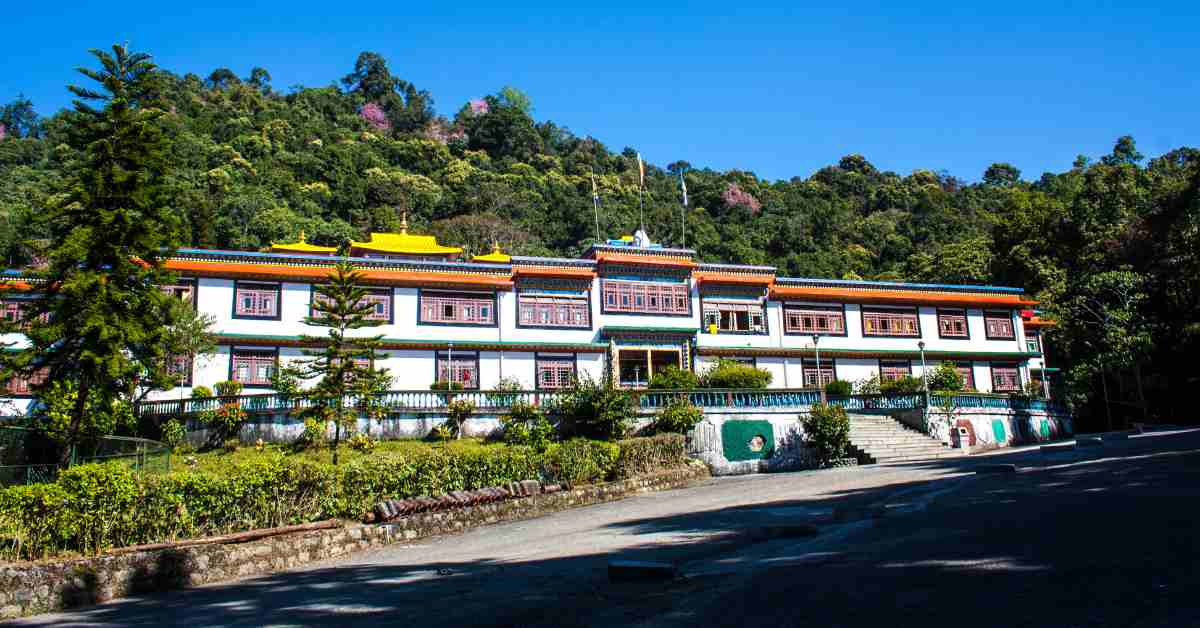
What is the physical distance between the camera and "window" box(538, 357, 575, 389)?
116 feet

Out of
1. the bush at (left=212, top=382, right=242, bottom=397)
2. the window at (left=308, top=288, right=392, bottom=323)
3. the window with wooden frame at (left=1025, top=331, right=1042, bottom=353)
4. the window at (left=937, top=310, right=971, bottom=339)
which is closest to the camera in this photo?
the bush at (left=212, top=382, right=242, bottom=397)

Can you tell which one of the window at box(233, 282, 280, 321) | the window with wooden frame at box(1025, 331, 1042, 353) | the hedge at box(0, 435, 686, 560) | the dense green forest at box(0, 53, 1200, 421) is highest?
the dense green forest at box(0, 53, 1200, 421)

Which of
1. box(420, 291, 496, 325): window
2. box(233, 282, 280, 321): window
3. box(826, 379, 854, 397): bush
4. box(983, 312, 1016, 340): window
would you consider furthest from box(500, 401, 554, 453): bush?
box(983, 312, 1016, 340): window

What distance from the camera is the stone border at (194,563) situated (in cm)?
1180

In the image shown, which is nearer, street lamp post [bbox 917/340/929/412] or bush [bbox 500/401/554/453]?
bush [bbox 500/401/554/453]

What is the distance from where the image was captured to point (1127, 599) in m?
7.25

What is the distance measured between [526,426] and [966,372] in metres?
24.8

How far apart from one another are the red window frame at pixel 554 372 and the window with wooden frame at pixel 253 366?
1070 centimetres

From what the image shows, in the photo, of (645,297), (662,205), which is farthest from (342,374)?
(662,205)

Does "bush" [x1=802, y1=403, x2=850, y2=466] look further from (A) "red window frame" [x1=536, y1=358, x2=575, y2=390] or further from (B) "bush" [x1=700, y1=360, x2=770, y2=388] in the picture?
(A) "red window frame" [x1=536, y1=358, x2=575, y2=390]

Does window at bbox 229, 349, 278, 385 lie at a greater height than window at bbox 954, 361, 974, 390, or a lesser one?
greater

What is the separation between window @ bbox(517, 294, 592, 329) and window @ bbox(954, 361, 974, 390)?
766 inches

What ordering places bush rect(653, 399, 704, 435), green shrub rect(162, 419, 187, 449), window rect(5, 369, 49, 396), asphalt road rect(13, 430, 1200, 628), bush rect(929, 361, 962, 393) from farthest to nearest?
bush rect(929, 361, 962, 393)
window rect(5, 369, 49, 396)
bush rect(653, 399, 704, 435)
green shrub rect(162, 419, 187, 449)
asphalt road rect(13, 430, 1200, 628)

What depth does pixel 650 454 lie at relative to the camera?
26.3 meters
